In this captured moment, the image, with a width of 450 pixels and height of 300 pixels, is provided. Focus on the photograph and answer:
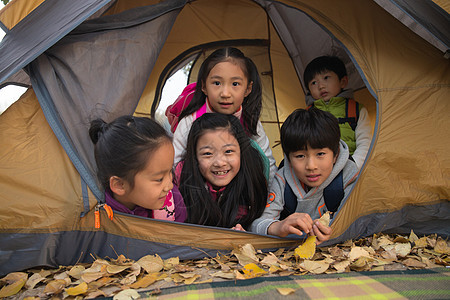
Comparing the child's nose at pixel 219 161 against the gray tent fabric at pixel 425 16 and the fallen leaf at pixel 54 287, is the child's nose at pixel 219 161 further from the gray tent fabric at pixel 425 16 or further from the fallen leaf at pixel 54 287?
the gray tent fabric at pixel 425 16

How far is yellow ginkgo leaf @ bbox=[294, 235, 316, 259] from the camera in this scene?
1.63 metres

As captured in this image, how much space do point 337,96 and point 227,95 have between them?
88 centimetres

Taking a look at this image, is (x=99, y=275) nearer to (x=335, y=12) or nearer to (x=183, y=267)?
(x=183, y=267)

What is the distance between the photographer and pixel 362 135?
2451mm

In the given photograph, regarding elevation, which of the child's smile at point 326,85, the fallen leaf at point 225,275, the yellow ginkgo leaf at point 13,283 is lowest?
the yellow ginkgo leaf at point 13,283

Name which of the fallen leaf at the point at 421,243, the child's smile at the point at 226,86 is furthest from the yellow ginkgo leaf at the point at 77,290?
the fallen leaf at the point at 421,243

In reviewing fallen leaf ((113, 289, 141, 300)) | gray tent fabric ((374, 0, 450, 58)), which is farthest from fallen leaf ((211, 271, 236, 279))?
gray tent fabric ((374, 0, 450, 58))

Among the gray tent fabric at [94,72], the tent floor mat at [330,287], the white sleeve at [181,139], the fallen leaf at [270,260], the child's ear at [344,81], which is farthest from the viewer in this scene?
the child's ear at [344,81]

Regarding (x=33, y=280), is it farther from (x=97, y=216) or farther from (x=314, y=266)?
(x=314, y=266)

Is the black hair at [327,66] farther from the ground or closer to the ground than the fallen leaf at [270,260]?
farther from the ground

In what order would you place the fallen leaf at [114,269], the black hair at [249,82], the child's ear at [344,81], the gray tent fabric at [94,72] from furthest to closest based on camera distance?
the child's ear at [344,81] < the black hair at [249,82] < the gray tent fabric at [94,72] < the fallen leaf at [114,269]

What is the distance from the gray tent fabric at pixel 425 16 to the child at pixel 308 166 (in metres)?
0.61

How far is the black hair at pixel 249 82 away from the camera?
2324mm

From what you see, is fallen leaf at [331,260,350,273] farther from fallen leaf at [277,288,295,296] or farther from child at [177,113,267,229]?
child at [177,113,267,229]
